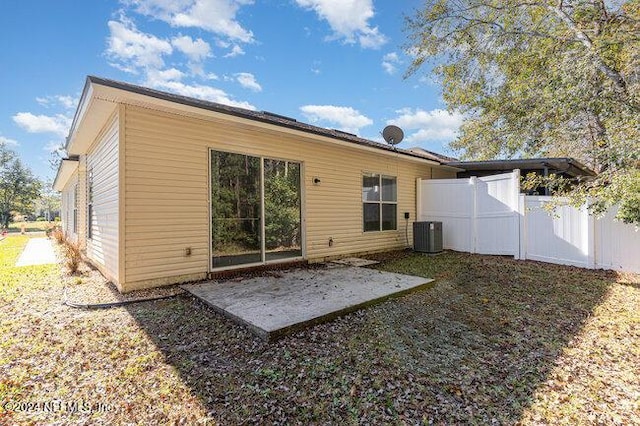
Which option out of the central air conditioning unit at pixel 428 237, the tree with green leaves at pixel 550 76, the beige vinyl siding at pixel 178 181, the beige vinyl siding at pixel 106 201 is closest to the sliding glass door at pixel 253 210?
the beige vinyl siding at pixel 178 181

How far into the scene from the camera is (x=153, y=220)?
4.77 m

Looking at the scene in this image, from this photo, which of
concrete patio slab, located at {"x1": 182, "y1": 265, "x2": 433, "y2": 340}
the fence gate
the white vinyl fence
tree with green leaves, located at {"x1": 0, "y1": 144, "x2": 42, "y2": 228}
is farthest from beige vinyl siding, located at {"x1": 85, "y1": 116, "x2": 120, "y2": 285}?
tree with green leaves, located at {"x1": 0, "y1": 144, "x2": 42, "y2": 228}

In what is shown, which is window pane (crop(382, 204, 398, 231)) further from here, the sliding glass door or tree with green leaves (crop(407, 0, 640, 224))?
tree with green leaves (crop(407, 0, 640, 224))

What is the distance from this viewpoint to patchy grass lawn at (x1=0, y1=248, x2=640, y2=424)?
6.68 ft

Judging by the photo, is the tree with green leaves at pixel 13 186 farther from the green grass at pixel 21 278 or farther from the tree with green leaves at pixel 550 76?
the tree with green leaves at pixel 550 76

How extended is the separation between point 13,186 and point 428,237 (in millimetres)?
43271

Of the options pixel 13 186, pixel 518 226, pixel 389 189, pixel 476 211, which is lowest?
pixel 518 226

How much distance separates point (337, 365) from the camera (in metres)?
2.58

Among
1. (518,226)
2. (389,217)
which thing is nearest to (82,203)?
(389,217)

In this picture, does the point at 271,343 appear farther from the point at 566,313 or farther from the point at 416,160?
the point at 416,160

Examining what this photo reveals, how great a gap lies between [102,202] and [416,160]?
7961 mm

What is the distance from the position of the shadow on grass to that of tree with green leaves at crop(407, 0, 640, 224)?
87.3 inches

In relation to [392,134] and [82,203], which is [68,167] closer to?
[82,203]

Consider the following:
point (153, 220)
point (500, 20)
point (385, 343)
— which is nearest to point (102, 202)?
point (153, 220)
